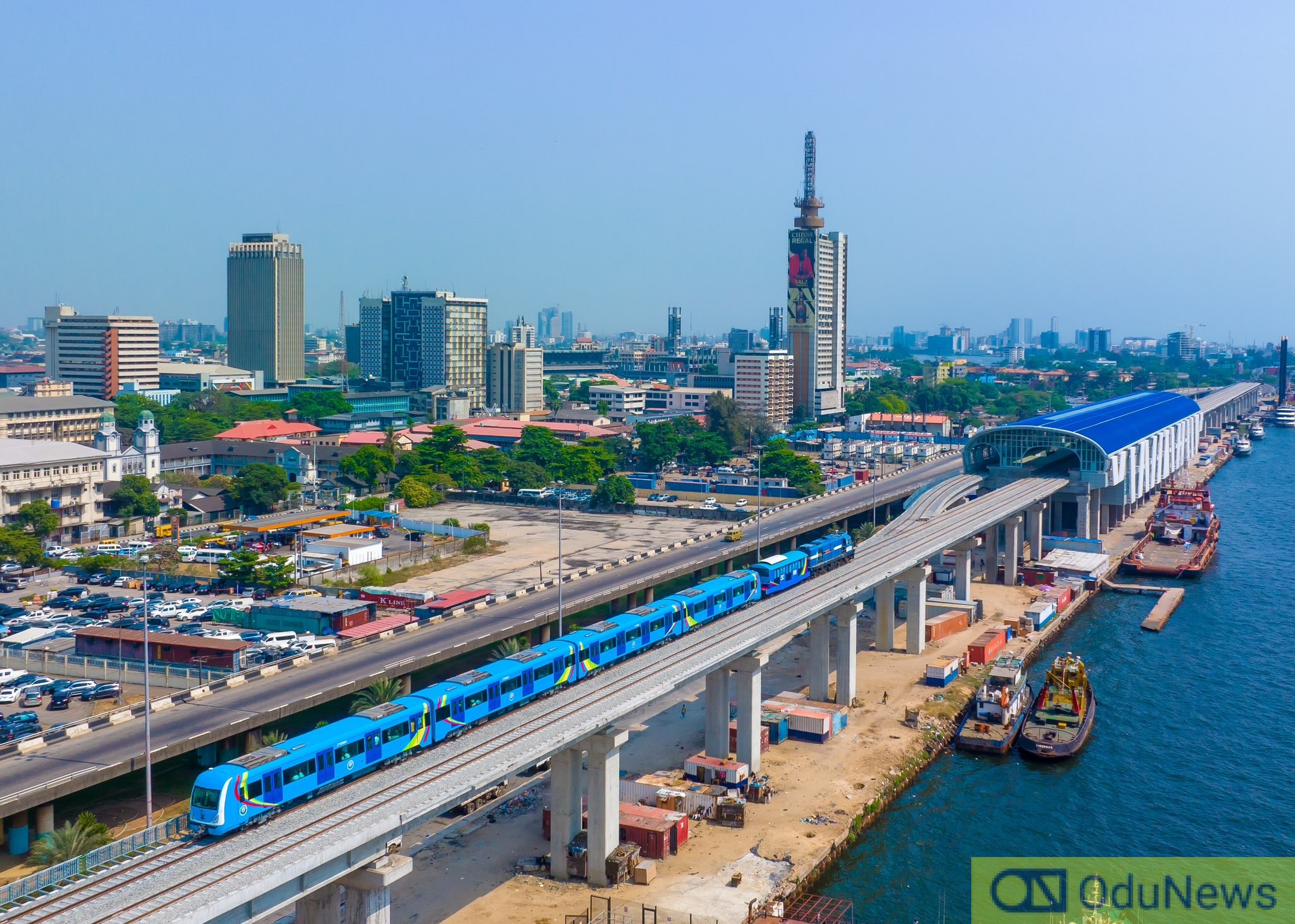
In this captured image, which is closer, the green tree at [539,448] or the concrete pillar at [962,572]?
the concrete pillar at [962,572]

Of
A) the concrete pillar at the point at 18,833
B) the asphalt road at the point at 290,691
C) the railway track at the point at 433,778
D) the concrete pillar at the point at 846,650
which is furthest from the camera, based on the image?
the concrete pillar at the point at 846,650

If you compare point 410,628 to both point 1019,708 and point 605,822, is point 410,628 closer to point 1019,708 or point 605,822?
point 605,822

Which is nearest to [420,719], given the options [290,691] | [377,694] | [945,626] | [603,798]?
[603,798]

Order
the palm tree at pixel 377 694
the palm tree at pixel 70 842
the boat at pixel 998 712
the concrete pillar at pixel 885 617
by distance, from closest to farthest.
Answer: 1. the palm tree at pixel 70 842
2. the palm tree at pixel 377 694
3. the boat at pixel 998 712
4. the concrete pillar at pixel 885 617

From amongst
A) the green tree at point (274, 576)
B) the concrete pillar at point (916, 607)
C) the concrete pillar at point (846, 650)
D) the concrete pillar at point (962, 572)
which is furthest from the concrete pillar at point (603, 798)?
the concrete pillar at point (962, 572)

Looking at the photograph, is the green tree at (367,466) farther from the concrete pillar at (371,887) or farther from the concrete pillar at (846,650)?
the concrete pillar at (371,887)

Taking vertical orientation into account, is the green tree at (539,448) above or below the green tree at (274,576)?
above

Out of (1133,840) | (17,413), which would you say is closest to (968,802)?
(1133,840)
